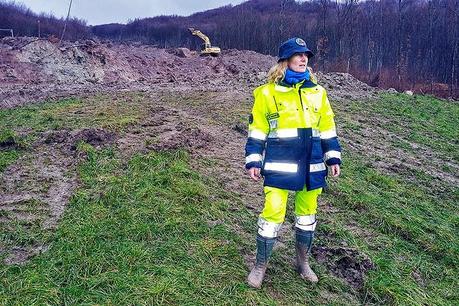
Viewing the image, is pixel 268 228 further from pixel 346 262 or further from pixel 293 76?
pixel 293 76

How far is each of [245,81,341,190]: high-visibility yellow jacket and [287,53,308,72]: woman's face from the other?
0.37 feet

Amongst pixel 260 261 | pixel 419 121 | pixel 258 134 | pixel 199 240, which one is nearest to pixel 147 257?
pixel 199 240

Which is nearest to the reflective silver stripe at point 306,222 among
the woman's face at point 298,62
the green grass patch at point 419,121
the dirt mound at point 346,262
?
the dirt mound at point 346,262

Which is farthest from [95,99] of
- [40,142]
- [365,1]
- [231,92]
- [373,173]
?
[365,1]

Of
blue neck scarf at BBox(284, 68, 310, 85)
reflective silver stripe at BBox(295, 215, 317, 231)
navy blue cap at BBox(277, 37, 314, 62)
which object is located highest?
navy blue cap at BBox(277, 37, 314, 62)

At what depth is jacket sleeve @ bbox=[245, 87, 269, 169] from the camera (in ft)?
9.98

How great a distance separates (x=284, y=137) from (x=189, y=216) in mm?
1588

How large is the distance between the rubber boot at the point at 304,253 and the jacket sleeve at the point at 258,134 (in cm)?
72

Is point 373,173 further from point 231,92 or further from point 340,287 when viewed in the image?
point 231,92

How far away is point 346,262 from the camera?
3.65m

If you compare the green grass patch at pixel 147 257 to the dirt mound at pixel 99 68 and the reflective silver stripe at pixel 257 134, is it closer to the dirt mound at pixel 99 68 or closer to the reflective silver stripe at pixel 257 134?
the reflective silver stripe at pixel 257 134

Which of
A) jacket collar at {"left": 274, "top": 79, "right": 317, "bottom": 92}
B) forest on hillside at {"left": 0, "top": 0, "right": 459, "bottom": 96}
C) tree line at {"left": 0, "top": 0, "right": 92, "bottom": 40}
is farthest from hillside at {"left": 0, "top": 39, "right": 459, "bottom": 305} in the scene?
tree line at {"left": 0, "top": 0, "right": 92, "bottom": 40}

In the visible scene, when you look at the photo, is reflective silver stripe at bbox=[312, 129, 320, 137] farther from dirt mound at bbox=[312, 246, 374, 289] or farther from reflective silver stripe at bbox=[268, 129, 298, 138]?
dirt mound at bbox=[312, 246, 374, 289]

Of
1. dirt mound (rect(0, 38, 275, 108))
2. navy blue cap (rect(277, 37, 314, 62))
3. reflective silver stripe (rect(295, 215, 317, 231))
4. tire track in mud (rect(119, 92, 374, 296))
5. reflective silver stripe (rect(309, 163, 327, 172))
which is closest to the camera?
navy blue cap (rect(277, 37, 314, 62))
